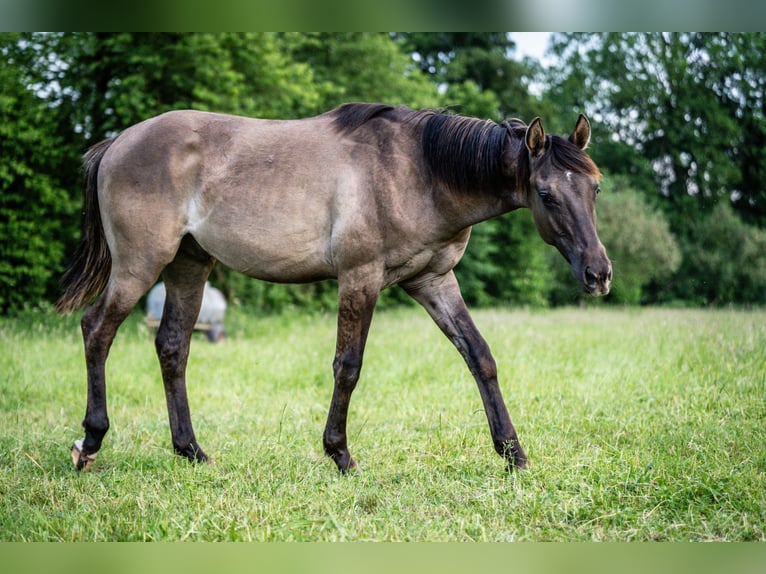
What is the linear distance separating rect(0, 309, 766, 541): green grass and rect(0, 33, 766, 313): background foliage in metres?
5.09

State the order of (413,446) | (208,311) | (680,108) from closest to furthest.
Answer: (413,446) → (208,311) → (680,108)

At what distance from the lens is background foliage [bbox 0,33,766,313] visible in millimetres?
12789

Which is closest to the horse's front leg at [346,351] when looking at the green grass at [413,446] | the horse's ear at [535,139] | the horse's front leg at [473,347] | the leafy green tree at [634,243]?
the green grass at [413,446]

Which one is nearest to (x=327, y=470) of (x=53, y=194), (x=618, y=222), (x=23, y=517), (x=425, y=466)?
(x=425, y=466)

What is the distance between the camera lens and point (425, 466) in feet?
14.8

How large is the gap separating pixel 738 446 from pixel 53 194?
1179 centimetres

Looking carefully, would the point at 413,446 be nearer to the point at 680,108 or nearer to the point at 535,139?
the point at 535,139

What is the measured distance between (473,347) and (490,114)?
1701 centimetres

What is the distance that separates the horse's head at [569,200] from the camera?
12.6 feet

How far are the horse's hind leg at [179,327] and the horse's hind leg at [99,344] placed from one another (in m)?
0.34

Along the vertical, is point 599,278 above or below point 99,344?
above

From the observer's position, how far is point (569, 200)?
3.97m

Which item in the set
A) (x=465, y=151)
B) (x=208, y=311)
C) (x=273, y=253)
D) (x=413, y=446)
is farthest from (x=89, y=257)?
(x=208, y=311)

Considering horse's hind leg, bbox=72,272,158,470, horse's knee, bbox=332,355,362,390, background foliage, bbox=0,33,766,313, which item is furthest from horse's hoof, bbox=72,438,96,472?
background foliage, bbox=0,33,766,313
